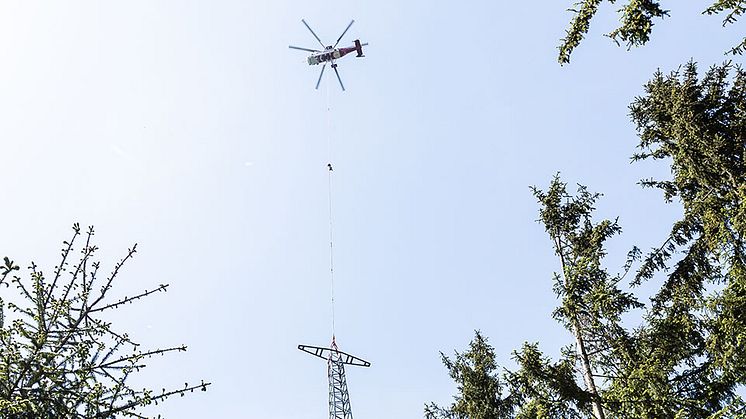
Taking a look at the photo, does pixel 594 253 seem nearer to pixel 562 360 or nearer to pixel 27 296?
pixel 562 360

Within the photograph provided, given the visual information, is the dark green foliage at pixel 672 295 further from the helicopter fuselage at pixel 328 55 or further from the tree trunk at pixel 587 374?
the helicopter fuselage at pixel 328 55

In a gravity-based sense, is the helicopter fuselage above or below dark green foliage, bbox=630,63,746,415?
above

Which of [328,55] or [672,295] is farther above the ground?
[328,55]

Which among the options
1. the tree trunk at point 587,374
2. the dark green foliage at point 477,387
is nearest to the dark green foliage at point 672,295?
the tree trunk at point 587,374

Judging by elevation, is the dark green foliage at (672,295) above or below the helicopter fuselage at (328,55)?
below

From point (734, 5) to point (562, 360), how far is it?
937 cm

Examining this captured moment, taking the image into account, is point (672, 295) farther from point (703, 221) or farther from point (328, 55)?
point (328, 55)

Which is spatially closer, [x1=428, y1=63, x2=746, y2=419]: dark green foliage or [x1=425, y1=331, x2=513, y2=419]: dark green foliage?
[x1=428, y1=63, x2=746, y2=419]: dark green foliage

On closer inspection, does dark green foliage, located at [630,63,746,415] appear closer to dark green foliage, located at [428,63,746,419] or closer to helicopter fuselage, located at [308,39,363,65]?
dark green foliage, located at [428,63,746,419]

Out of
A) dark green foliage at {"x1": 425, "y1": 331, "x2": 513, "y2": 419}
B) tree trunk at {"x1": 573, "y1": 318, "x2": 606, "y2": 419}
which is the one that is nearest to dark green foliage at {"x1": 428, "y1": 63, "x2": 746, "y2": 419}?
tree trunk at {"x1": 573, "y1": 318, "x2": 606, "y2": 419}

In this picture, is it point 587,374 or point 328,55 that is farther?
point 328,55

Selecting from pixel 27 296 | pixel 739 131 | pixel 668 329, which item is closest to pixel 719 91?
pixel 739 131

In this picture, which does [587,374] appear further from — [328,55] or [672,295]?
[328,55]

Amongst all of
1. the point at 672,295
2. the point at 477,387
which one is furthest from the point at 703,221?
→ the point at 477,387
